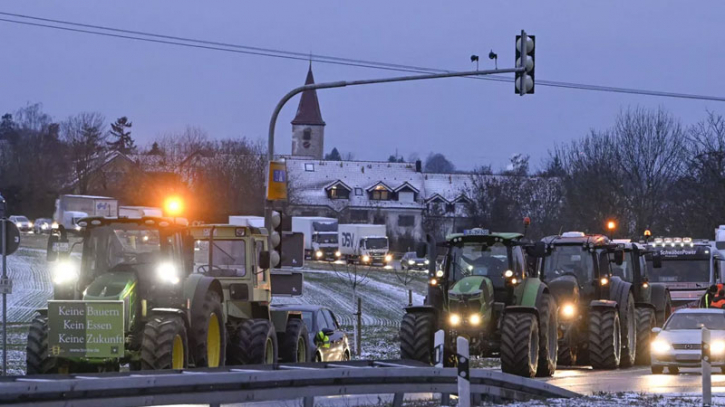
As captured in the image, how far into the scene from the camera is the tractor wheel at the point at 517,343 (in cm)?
2173

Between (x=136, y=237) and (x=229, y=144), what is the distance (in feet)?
272

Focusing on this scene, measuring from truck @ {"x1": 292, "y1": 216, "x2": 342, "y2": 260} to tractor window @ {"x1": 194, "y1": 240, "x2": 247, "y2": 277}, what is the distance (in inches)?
2918

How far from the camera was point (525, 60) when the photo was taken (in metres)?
26.5

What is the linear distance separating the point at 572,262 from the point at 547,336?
488 centimetres

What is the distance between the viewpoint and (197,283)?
62.5 ft

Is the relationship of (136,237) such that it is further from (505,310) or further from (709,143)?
(709,143)

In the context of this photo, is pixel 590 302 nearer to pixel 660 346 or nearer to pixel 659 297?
pixel 660 346

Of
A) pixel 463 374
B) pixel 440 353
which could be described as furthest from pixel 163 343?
pixel 463 374

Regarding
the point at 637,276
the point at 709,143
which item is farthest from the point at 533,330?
the point at 709,143

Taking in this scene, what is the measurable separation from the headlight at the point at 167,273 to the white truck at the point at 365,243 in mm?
74445

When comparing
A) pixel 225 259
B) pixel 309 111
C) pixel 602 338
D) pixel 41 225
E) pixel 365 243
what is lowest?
pixel 602 338

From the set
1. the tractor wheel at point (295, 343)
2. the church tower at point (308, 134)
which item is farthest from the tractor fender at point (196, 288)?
the church tower at point (308, 134)

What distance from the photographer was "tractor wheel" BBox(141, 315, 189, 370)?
16797 millimetres

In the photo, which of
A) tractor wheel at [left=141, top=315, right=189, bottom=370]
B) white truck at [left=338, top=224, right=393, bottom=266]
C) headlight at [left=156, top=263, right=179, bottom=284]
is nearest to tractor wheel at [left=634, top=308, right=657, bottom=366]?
headlight at [left=156, top=263, right=179, bottom=284]
